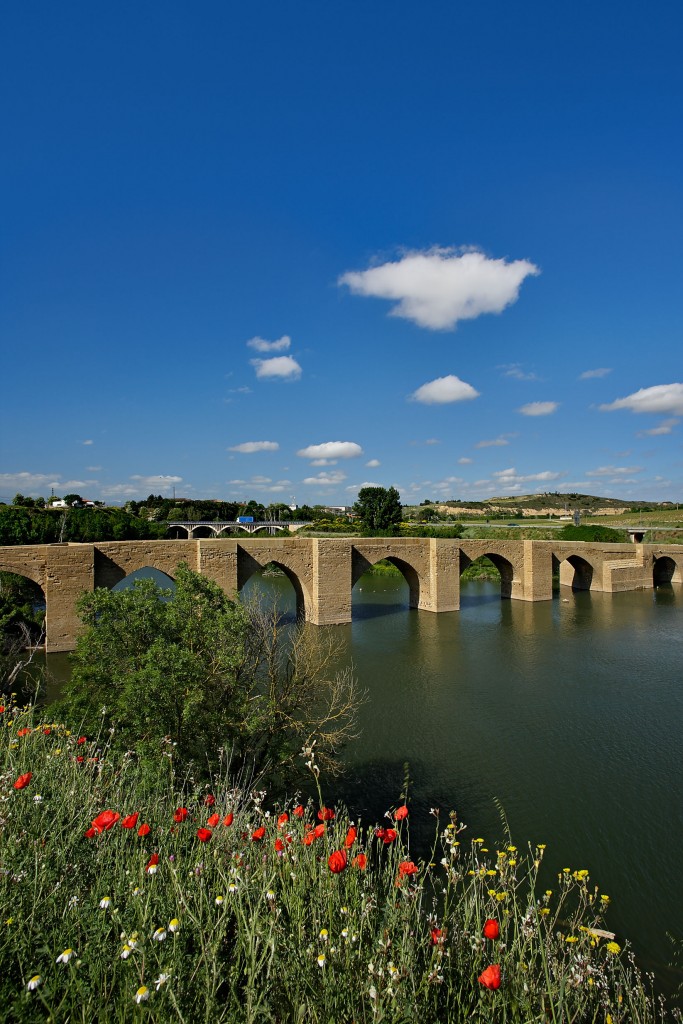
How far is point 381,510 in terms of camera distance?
158 feet

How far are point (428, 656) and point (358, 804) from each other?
8371mm

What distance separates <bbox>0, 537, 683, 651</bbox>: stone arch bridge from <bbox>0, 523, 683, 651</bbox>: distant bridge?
27 millimetres

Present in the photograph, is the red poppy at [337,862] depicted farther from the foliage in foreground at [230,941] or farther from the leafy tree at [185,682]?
the leafy tree at [185,682]

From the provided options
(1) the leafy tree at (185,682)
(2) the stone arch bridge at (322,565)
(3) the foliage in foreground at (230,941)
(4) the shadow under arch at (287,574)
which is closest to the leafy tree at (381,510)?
(2) the stone arch bridge at (322,565)

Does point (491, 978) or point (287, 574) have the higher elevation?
point (491, 978)

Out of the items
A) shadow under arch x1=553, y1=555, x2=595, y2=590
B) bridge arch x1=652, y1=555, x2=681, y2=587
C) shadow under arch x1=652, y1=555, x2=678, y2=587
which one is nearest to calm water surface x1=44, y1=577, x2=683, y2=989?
shadow under arch x1=553, y1=555, x2=595, y2=590

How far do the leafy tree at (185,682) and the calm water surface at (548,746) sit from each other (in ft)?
5.58

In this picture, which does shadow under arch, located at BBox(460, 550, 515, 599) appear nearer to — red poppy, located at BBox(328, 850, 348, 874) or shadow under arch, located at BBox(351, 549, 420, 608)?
shadow under arch, located at BBox(351, 549, 420, 608)

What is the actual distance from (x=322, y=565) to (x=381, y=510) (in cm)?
3034

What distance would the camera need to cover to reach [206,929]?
2295 mm

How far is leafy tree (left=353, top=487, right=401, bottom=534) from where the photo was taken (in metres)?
47.7

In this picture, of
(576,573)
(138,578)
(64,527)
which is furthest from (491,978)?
(64,527)

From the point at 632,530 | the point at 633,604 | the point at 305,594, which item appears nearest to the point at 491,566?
the point at 633,604

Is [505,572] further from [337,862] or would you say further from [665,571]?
[337,862]
